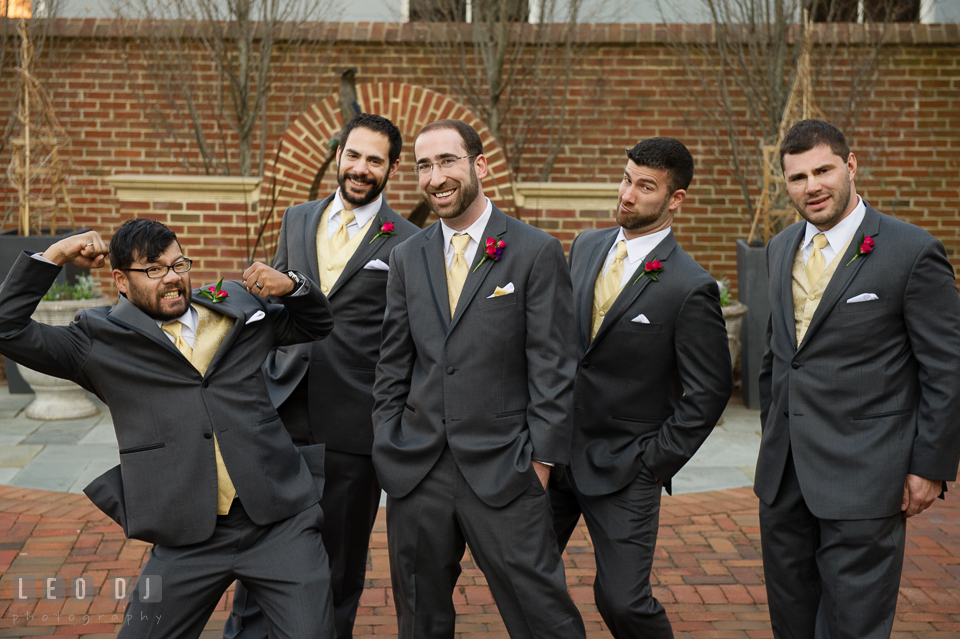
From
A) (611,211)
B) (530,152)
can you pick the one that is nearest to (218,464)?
(611,211)

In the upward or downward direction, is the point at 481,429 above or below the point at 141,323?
below

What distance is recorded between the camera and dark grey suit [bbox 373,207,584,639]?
3.01 m

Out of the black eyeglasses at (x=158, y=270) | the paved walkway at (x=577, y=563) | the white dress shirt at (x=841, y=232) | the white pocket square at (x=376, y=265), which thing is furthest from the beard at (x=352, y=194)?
the paved walkway at (x=577, y=563)

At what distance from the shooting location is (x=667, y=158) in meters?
3.29


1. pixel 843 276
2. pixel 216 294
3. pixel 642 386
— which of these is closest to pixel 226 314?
pixel 216 294

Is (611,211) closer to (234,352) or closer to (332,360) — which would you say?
(332,360)

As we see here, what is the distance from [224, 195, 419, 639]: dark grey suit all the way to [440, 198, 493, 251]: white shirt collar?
506 millimetres

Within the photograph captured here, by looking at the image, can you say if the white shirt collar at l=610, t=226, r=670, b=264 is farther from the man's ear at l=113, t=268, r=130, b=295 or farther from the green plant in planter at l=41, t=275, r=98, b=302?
the green plant in planter at l=41, t=275, r=98, b=302

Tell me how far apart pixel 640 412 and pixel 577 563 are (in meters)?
1.63

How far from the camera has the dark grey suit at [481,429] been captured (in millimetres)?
3010

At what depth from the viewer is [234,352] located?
3.13 m

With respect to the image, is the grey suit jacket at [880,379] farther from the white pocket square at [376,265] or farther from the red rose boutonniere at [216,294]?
the red rose boutonniere at [216,294]

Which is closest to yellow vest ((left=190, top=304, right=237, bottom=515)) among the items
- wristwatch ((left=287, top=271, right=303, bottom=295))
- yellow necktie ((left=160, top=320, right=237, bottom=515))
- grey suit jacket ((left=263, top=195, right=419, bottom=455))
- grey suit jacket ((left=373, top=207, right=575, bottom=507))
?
yellow necktie ((left=160, top=320, right=237, bottom=515))

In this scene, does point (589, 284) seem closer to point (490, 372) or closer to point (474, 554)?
point (490, 372)
